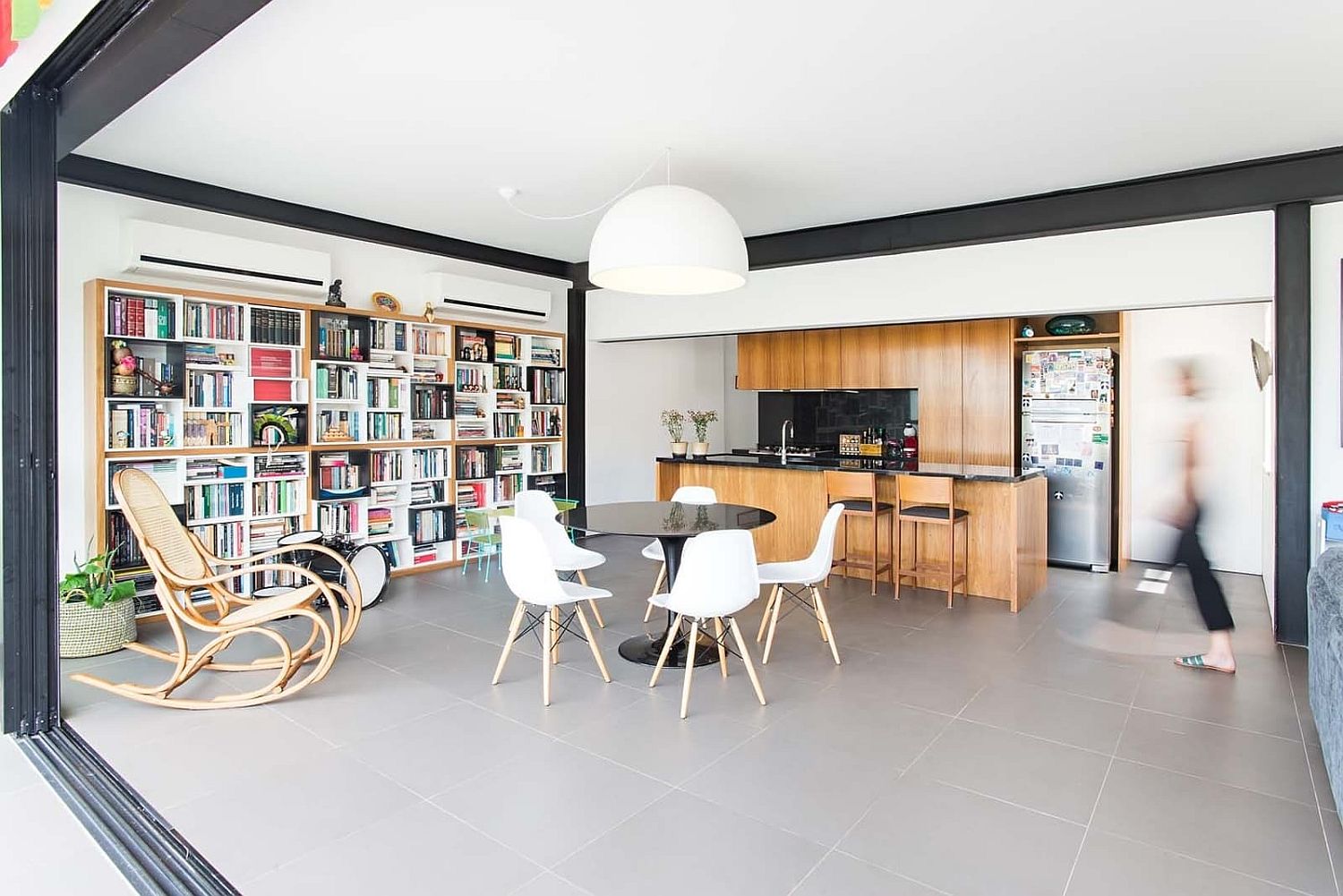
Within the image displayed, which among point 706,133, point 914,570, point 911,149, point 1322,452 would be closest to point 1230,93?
point 911,149

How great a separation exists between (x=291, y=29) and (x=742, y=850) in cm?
328

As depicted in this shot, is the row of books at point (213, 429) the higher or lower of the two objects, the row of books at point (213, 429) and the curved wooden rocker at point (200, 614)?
the higher

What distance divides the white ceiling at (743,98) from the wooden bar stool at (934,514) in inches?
75.0

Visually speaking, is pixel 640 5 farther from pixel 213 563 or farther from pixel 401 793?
pixel 213 563

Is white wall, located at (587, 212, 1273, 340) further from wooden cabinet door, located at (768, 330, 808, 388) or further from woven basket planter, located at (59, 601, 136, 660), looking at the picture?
woven basket planter, located at (59, 601, 136, 660)

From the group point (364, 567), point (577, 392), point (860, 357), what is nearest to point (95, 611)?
point (364, 567)

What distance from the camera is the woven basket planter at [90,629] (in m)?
4.02

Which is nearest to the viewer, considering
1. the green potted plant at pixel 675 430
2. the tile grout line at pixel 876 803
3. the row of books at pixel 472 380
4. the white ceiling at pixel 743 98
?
the tile grout line at pixel 876 803

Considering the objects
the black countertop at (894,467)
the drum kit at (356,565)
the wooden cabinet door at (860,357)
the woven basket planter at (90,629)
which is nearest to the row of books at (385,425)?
the drum kit at (356,565)

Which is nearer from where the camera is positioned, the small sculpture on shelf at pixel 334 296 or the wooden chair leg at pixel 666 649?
the wooden chair leg at pixel 666 649

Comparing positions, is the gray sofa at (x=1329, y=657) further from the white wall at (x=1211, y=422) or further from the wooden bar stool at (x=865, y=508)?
the white wall at (x=1211, y=422)

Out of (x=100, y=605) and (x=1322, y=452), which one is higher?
(x=1322, y=452)

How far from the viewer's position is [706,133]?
3.86 meters

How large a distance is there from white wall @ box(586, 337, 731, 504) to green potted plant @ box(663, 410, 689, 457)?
121 mm
